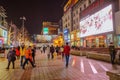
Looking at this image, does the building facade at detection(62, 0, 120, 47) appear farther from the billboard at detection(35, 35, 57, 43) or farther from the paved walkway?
the billboard at detection(35, 35, 57, 43)

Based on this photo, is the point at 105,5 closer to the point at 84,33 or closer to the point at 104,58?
the point at 84,33

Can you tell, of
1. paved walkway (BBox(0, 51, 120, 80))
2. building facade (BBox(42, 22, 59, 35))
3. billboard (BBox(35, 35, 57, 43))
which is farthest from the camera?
building facade (BBox(42, 22, 59, 35))

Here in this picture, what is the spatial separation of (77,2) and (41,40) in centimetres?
8245

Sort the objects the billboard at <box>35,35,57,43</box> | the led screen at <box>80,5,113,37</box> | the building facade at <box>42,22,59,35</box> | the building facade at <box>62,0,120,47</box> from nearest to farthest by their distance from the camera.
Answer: the building facade at <box>62,0,120,47</box> < the led screen at <box>80,5,113,37</box> < the billboard at <box>35,35,57,43</box> < the building facade at <box>42,22,59,35</box>

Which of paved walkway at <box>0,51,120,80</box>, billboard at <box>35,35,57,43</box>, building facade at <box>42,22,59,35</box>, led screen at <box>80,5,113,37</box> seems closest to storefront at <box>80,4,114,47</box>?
led screen at <box>80,5,113,37</box>

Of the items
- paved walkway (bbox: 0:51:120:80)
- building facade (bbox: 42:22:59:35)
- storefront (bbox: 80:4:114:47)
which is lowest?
paved walkway (bbox: 0:51:120:80)

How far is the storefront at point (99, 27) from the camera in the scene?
Result: 33.0 m

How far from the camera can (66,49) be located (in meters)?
14.9

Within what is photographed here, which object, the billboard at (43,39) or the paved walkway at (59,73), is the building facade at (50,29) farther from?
the paved walkway at (59,73)

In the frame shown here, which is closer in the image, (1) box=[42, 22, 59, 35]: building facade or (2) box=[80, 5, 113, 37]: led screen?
(2) box=[80, 5, 113, 37]: led screen

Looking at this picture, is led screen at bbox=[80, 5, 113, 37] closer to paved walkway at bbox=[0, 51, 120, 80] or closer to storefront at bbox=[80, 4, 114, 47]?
storefront at bbox=[80, 4, 114, 47]

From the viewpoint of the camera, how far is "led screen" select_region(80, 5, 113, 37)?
32.8m

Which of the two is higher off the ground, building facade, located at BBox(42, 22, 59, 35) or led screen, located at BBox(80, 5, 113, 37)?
building facade, located at BBox(42, 22, 59, 35)

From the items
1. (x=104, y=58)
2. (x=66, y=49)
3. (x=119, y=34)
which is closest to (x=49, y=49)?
(x=104, y=58)
